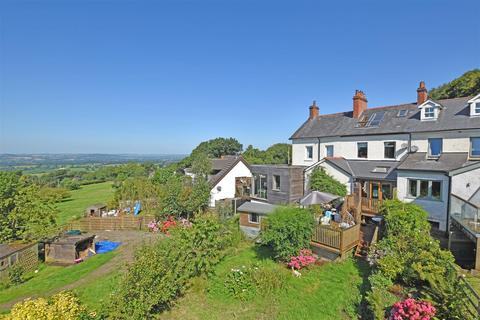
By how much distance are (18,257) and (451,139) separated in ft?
101

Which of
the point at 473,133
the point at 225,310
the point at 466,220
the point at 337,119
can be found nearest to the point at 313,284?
the point at 225,310

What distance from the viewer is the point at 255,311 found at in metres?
9.13

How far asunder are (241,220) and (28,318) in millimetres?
14953

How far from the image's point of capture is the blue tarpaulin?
1823 centimetres

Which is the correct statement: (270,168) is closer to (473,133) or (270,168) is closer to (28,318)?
(473,133)

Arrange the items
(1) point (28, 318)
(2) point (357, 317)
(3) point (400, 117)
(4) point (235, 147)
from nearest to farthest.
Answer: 1. (1) point (28, 318)
2. (2) point (357, 317)
3. (3) point (400, 117)
4. (4) point (235, 147)

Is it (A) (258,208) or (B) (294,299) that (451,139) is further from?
(B) (294,299)

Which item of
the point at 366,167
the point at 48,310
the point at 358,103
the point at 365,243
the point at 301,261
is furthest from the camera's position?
the point at 358,103

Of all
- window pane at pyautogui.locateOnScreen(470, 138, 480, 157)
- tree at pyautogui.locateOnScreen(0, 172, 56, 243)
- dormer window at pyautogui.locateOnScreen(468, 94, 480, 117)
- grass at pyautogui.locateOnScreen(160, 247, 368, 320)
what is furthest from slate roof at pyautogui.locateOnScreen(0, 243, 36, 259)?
dormer window at pyautogui.locateOnScreen(468, 94, 480, 117)

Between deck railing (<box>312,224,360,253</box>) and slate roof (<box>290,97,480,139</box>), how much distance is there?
11968 mm

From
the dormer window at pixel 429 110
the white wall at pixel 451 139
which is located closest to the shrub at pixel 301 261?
the white wall at pixel 451 139

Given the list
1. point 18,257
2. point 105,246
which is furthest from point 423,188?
point 18,257

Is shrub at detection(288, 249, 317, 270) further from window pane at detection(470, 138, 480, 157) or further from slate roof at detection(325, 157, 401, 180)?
window pane at detection(470, 138, 480, 157)

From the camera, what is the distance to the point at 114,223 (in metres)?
23.1
